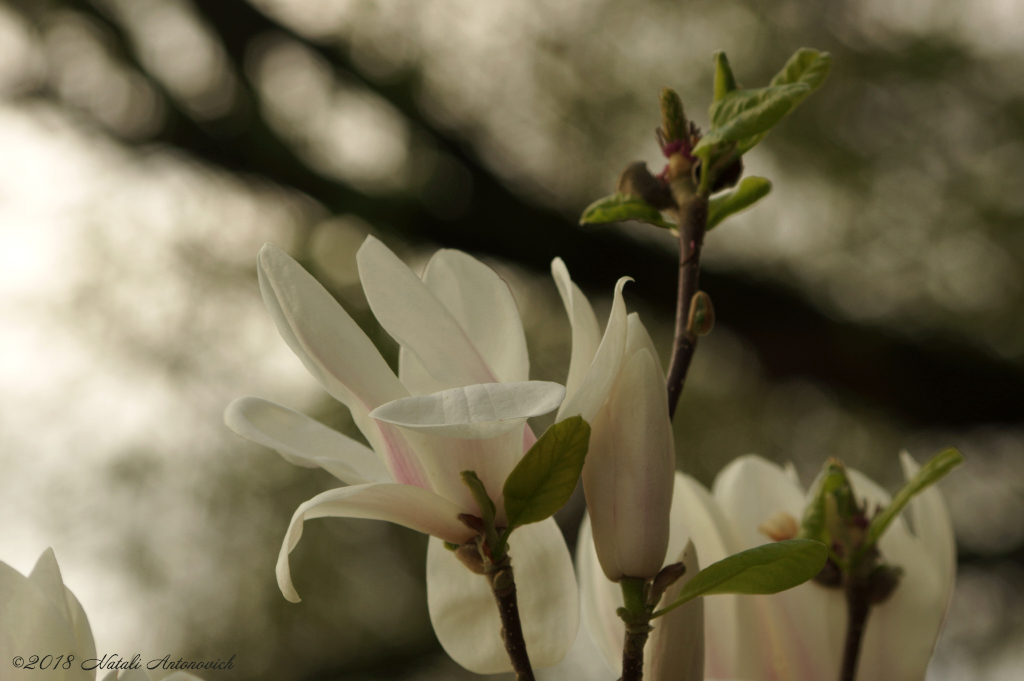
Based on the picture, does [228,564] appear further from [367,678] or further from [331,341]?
[331,341]

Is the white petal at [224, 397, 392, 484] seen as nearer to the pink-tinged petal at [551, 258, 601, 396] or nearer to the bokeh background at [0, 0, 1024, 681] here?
the pink-tinged petal at [551, 258, 601, 396]

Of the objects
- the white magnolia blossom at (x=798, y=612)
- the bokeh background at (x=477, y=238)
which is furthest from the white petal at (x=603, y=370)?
the bokeh background at (x=477, y=238)

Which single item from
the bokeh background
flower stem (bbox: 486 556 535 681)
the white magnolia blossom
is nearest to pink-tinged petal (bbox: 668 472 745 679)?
the white magnolia blossom

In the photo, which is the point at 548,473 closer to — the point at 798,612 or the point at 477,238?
the point at 798,612

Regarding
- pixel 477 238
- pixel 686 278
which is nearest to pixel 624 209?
pixel 686 278

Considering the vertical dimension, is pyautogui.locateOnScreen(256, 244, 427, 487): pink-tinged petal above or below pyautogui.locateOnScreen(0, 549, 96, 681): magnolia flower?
above

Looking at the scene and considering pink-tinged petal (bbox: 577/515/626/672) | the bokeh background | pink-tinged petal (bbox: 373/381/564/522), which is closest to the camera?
pink-tinged petal (bbox: 373/381/564/522)

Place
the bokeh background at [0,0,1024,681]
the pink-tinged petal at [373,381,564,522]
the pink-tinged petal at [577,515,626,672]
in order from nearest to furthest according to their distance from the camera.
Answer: the pink-tinged petal at [373,381,564,522]
the pink-tinged petal at [577,515,626,672]
the bokeh background at [0,0,1024,681]
